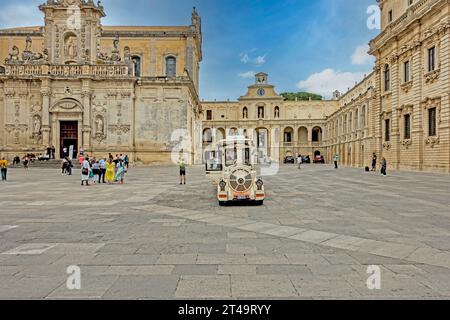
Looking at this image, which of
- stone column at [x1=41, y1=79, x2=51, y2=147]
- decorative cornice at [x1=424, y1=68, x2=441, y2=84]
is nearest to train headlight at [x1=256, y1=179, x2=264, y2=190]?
decorative cornice at [x1=424, y1=68, x2=441, y2=84]

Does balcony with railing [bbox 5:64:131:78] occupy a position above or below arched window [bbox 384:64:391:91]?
above

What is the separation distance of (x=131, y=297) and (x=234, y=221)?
4.87 meters

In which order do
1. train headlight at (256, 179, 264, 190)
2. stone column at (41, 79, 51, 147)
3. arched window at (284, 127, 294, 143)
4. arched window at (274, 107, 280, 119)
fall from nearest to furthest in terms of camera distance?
train headlight at (256, 179, 264, 190) → stone column at (41, 79, 51, 147) → arched window at (284, 127, 294, 143) → arched window at (274, 107, 280, 119)

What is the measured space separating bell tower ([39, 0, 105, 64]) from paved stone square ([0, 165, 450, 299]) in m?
36.9

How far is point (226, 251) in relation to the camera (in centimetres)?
582

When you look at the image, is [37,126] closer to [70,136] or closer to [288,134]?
[70,136]

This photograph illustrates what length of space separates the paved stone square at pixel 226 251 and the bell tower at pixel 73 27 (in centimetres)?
3693

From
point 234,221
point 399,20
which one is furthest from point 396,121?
point 234,221

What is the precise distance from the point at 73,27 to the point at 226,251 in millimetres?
45287

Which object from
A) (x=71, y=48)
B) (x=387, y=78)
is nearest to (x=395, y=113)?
(x=387, y=78)

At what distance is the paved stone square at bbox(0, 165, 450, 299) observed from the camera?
415cm

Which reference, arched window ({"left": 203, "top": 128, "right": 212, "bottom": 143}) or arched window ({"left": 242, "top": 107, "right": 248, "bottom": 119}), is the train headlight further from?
arched window ({"left": 242, "top": 107, "right": 248, "bottom": 119})

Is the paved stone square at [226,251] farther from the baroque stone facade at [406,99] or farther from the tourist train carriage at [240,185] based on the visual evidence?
the baroque stone facade at [406,99]

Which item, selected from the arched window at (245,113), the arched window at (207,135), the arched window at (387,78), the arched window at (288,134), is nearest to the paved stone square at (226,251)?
the arched window at (387,78)
